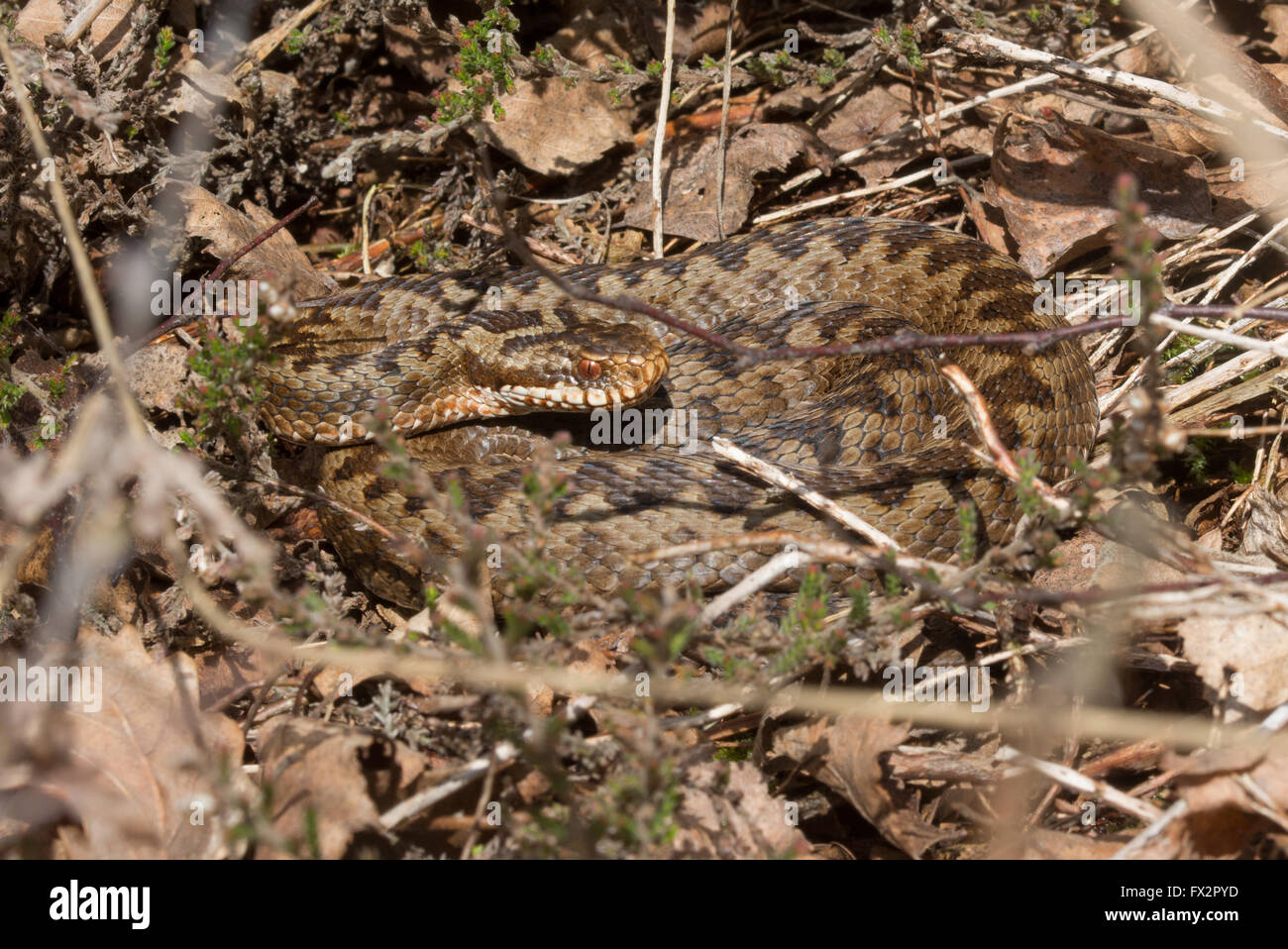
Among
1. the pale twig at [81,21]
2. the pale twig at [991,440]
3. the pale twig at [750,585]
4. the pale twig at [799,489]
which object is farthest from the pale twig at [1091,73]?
the pale twig at [81,21]

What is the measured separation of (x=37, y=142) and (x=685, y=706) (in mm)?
3371

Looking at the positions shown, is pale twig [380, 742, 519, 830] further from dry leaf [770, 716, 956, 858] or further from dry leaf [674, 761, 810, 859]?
dry leaf [770, 716, 956, 858]

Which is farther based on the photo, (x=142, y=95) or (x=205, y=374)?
(x=142, y=95)

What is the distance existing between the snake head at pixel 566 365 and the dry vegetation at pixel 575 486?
0.93m

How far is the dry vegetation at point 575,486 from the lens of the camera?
328 centimetres

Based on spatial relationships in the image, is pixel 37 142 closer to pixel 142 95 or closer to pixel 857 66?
pixel 142 95

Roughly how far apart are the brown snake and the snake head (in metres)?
0.01

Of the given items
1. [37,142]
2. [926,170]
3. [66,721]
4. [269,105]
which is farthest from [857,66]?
[66,721]

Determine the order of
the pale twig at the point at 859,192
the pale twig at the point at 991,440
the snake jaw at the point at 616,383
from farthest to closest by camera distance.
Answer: the pale twig at the point at 859,192 → the snake jaw at the point at 616,383 → the pale twig at the point at 991,440

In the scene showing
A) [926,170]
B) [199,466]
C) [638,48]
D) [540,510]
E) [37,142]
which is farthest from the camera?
[638,48]

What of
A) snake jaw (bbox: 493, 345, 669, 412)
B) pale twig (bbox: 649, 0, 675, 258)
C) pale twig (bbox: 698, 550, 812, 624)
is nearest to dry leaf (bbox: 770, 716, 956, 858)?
pale twig (bbox: 698, 550, 812, 624)

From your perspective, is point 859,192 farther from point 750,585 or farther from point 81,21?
point 81,21

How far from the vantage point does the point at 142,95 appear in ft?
19.9

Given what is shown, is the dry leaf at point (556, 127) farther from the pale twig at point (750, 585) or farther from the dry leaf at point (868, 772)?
the dry leaf at point (868, 772)
